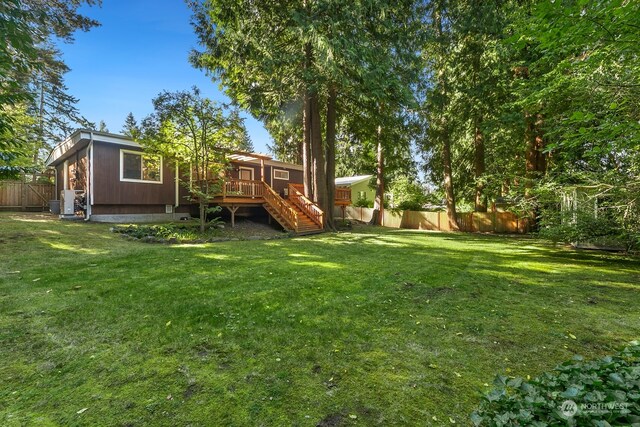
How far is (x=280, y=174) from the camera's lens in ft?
59.7

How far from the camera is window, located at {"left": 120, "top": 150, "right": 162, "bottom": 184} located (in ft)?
39.2

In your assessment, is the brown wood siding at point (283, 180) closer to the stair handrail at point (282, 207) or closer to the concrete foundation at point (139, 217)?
the stair handrail at point (282, 207)

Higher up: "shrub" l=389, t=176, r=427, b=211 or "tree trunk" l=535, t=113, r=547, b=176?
"tree trunk" l=535, t=113, r=547, b=176

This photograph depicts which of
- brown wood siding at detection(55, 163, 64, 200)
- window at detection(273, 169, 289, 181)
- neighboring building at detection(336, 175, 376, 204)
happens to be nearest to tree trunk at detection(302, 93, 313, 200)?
window at detection(273, 169, 289, 181)

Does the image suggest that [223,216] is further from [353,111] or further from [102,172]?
[353,111]

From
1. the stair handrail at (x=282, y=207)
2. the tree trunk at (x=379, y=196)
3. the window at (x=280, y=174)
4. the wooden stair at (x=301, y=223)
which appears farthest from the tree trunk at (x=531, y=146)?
the window at (x=280, y=174)

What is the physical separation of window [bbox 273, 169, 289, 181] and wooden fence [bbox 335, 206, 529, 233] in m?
7.09

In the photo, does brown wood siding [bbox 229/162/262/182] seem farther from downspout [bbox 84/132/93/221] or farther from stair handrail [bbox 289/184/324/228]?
downspout [bbox 84/132/93/221]

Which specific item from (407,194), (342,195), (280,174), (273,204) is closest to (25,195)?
(280,174)

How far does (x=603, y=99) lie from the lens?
5.96 m

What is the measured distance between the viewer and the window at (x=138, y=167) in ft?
39.2

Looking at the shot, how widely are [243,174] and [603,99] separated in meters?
14.2

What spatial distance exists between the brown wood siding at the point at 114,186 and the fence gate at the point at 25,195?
8.13m

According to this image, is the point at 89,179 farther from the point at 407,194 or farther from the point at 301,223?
the point at 407,194
